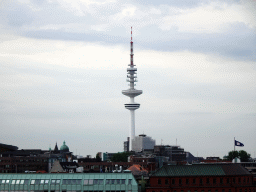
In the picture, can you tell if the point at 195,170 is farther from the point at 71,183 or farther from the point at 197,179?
the point at 71,183

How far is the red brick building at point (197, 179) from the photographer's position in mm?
145750

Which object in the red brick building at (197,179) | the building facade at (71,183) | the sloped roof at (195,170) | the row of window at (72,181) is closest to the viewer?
the building facade at (71,183)

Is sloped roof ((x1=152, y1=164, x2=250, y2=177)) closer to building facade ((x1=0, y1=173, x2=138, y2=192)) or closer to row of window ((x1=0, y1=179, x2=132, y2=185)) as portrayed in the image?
building facade ((x1=0, y1=173, x2=138, y2=192))

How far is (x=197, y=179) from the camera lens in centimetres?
14612

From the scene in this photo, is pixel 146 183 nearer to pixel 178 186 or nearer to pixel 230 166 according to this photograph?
pixel 178 186

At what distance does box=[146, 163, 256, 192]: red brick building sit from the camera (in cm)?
14575

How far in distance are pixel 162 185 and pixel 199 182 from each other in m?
8.41

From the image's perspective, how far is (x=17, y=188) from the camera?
126312mm

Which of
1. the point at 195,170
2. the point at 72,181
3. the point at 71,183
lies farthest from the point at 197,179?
the point at 71,183

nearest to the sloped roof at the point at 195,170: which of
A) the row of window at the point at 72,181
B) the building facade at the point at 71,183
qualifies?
the building facade at the point at 71,183

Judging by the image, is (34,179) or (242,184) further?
(242,184)

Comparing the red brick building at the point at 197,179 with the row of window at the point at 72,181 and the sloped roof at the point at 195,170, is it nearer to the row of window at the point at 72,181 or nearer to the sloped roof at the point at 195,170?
the sloped roof at the point at 195,170

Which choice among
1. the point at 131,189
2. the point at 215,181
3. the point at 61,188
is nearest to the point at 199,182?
the point at 215,181

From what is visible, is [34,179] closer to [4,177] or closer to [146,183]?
[4,177]
